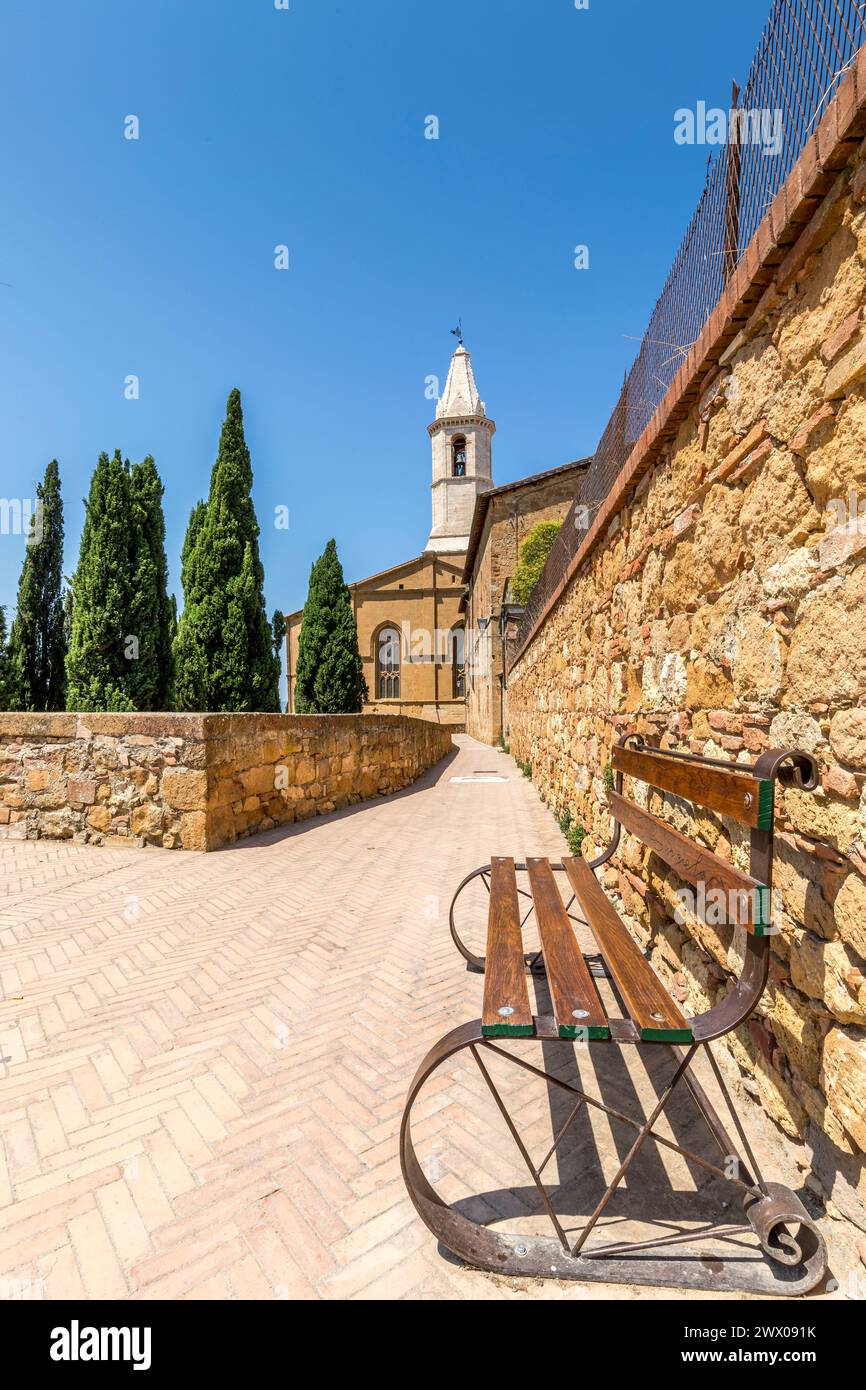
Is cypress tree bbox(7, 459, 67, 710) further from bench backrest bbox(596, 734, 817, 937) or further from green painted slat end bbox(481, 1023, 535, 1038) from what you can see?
green painted slat end bbox(481, 1023, 535, 1038)

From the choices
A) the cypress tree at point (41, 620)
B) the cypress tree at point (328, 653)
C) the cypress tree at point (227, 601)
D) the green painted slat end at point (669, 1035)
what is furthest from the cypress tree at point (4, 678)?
the green painted slat end at point (669, 1035)

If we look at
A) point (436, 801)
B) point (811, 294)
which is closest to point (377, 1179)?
point (811, 294)

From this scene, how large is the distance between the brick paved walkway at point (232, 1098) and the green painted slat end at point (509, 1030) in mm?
531

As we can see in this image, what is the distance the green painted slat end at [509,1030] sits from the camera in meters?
1.43

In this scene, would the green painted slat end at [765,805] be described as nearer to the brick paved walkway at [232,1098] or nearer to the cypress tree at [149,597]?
the brick paved walkway at [232,1098]

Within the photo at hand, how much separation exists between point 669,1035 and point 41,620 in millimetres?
12042

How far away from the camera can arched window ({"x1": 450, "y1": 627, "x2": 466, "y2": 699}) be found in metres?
37.0

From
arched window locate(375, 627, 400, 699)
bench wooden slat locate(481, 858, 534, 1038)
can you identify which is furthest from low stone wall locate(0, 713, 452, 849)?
arched window locate(375, 627, 400, 699)

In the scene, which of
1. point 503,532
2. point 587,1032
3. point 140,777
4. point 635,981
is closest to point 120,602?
point 140,777

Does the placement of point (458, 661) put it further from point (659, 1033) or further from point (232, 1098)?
point (659, 1033)

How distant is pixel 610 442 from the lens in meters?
4.49
